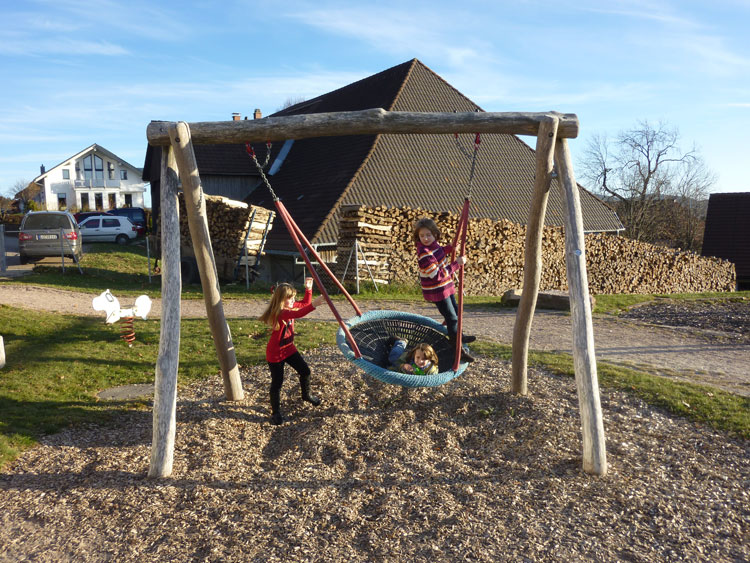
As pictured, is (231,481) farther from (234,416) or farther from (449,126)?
(449,126)

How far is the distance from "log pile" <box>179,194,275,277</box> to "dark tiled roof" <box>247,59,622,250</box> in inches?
50.8

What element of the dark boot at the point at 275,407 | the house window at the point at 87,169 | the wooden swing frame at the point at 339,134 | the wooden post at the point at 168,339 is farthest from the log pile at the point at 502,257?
the house window at the point at 87,169

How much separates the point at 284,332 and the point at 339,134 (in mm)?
1801

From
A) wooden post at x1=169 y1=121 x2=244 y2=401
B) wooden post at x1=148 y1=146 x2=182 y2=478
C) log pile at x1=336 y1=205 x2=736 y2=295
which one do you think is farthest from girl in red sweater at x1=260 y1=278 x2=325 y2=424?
log pile at x1=336 y1=205 x2=736 y2=295

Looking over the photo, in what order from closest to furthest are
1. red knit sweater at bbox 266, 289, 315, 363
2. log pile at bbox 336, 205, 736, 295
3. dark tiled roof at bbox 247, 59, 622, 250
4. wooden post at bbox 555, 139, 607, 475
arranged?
wooden post at bbox 555, 139, 607, 475, red knit sweater at bbox 266, 289, 315, 363, log pile at bbox 336, 205, 736, 295, dark tiled roof at bbox 247, 59, 622, 250

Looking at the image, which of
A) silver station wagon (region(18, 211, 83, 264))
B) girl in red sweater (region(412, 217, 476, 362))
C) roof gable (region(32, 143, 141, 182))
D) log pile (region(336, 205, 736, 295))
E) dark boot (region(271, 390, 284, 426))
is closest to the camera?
dark boot (region(271, 390, 284, 426))

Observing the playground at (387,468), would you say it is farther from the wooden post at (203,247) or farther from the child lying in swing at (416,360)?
the child lying in swing at (416,360)

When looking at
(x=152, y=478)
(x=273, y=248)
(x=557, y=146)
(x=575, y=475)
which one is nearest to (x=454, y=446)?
(x=575, y=475)

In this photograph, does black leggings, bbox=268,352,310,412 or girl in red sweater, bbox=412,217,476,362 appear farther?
girl in red sweater, bbox=412,217,476,362

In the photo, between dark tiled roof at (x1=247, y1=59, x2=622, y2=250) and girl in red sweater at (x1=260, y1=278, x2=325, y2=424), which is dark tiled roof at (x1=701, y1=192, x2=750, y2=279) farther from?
girl in red sweater at (x1=260, y1=278, x2=325, y2=424)

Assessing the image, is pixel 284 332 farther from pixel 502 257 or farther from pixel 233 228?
pixel 502 257

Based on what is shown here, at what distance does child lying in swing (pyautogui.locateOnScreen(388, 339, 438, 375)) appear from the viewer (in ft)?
18.0

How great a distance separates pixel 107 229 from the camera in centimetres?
2620

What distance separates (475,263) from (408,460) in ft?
35.7
